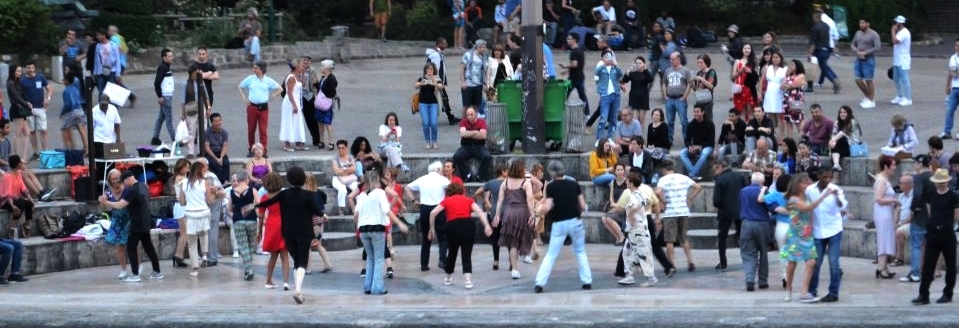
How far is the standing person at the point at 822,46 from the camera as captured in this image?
95.5ft

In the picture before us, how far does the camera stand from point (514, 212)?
18.8 meters

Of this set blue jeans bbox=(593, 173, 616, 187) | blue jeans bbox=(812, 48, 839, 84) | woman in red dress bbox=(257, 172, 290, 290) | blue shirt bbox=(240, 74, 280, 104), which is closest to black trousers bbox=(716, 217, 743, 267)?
blue jeans bbox=(593, 173, 616, 187)

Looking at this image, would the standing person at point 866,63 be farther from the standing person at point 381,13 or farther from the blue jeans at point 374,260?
the standing person at point 381,13

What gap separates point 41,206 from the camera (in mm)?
21234

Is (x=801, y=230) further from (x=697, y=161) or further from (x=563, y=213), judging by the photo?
(x=697, y=161)

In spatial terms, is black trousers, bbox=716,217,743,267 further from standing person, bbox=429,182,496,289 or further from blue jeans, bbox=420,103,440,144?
blue jeans, bbox=420,103,440,144

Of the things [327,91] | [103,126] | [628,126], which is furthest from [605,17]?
[103,126]

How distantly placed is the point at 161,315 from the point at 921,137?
12.5m

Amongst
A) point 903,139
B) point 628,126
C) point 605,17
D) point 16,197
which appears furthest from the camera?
point 605,17

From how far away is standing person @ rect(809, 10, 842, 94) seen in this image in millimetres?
29109

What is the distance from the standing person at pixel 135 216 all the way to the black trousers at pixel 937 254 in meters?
8.44

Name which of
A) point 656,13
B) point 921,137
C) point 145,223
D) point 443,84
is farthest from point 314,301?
point 656,13

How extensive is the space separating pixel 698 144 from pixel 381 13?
17.4 m

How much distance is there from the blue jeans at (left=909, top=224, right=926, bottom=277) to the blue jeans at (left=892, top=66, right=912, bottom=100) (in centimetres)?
988
